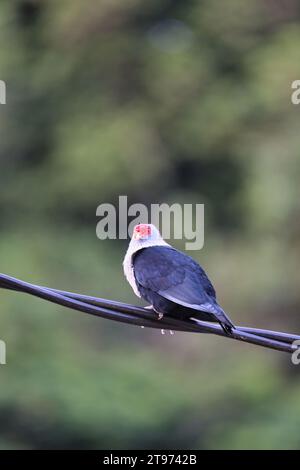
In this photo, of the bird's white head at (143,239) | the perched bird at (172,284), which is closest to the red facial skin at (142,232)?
the bird's white head at (143,239)

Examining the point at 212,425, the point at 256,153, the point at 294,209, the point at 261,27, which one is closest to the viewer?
the point at 212,425

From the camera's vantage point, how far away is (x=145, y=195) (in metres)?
16.4

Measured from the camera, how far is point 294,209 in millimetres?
14414

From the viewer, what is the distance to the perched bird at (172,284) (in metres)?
5.57

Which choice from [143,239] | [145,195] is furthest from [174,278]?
[145,195]

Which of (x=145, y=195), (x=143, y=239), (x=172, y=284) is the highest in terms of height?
(x=145, y=195)

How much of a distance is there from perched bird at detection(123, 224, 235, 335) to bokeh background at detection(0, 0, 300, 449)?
6408mm

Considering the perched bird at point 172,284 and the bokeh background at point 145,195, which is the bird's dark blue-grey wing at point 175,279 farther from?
the bokeh background at point 145,195

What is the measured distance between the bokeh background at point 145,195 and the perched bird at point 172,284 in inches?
252

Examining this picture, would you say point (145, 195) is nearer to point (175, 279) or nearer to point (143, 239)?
point (143, 239)

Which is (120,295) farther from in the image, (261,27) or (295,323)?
(261,27)

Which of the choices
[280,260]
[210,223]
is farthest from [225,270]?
[210,223]

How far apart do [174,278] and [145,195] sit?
34.9ft

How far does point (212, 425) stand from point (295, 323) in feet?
6.42
